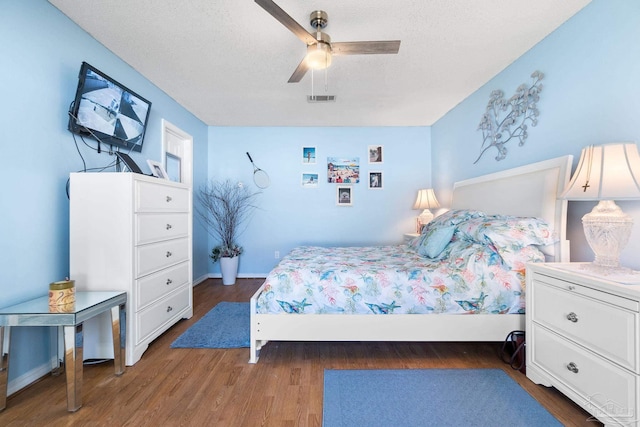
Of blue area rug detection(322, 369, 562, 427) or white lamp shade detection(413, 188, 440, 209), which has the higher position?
white lamp shade detection(413, 188, 440, 209)

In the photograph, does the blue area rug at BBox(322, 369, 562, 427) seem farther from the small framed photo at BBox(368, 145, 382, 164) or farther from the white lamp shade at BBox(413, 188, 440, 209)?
the small framed photo at BBox(368, 145, 382, 164)

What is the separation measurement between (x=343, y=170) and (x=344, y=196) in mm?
403

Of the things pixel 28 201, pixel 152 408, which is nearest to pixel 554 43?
pixel 152 408

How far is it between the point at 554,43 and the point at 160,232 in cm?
327

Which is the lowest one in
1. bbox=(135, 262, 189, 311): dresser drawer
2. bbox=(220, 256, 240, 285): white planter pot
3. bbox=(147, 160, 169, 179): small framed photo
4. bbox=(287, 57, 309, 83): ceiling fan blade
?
bbox=(220, 256, 240, 285): white planter pot

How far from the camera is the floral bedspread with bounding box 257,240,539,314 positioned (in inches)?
69.6

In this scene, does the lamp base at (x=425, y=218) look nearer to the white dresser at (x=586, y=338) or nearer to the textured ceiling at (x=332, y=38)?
the textured ceiling at (x=332, y=38)

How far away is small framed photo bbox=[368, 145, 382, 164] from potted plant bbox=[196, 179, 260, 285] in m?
1.86

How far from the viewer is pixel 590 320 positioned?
1241 millimetres

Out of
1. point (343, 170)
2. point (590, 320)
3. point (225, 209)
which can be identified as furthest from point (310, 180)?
point (590, 320)

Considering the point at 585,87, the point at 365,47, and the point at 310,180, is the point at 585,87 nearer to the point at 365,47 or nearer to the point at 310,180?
the point at 365,47

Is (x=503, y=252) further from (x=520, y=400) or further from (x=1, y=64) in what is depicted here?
(x=1, y=64)

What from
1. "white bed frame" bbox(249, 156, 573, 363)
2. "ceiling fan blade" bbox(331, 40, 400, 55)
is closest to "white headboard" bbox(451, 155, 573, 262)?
"white bed frame" bbox(249, 156, 573, 363)

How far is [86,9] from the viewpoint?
68.5 inches
